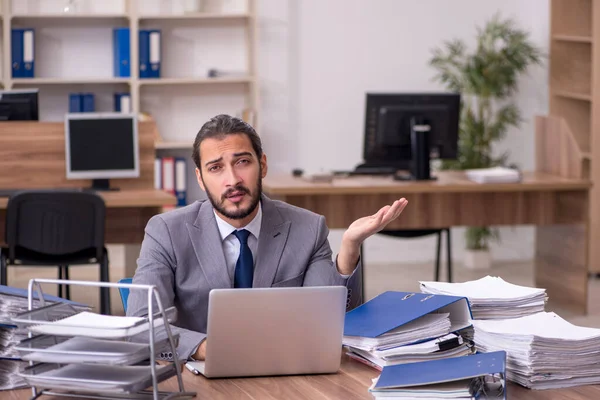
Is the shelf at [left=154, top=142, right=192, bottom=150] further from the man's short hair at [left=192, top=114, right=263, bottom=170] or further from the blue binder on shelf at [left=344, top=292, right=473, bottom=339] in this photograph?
the blue binder on shelf at [left=344, top=292, right=473, bottom=339]

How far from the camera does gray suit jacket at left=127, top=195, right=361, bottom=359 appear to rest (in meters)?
2.29

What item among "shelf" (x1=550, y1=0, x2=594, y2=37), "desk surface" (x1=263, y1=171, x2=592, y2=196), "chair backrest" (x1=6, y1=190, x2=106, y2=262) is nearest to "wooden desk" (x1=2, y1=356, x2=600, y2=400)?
"chair backrest" (x1=6, y1=190, x2=106, y2=262)

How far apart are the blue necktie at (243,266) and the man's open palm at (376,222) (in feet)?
1.05

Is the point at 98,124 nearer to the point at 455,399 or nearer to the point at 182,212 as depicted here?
the point at 182,212

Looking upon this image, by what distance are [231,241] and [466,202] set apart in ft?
9.64

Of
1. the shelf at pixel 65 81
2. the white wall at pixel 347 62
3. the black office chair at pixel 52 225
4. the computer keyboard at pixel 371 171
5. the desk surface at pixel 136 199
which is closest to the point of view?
the black office chair at pixel 52 225

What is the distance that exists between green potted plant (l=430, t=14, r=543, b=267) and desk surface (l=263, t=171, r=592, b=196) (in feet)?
4.38

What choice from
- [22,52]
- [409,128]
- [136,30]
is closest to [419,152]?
[409,128]

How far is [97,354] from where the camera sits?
1604 millimetres

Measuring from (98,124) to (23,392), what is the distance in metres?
3.36

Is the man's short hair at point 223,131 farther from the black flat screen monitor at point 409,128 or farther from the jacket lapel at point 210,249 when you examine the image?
the black flat screen monitor at point 409,128

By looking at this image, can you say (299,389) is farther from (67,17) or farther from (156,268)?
(67,17)

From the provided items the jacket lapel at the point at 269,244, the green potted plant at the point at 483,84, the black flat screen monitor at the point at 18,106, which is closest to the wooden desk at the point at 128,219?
the black flat screen monitor at the point at 18,106

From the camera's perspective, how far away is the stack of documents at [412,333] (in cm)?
195
